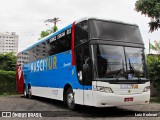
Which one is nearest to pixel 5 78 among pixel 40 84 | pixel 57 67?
pixel 40 84

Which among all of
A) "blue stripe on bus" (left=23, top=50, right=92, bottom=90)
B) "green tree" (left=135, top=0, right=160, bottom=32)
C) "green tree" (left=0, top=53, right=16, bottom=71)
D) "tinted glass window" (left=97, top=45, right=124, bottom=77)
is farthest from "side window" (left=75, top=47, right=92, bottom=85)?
"green tree" (left=0, top=53, right=16, bottom=71)

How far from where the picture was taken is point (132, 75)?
1019 centimetres

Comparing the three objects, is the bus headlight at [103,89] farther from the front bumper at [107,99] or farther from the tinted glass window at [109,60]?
the tinted glass window at [109,60]

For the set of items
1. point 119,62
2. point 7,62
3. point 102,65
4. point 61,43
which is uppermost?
point 7,62

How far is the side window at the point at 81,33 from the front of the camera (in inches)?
418

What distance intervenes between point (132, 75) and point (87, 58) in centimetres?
171

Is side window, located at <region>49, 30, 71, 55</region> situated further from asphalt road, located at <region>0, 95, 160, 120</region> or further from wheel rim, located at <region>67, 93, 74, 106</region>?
asphalt road, located at <region>0, 95, 160, 120</region>

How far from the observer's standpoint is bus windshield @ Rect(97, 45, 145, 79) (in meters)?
9.82

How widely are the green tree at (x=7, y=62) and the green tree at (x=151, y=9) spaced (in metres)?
26.0

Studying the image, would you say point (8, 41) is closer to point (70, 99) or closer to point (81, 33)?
point (70, 99)

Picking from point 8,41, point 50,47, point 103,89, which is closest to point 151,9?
point 50,47

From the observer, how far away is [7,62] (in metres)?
42.8

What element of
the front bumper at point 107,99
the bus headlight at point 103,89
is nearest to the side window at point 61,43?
the bus headlight at point 103,89

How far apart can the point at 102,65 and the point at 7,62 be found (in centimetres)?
3499
